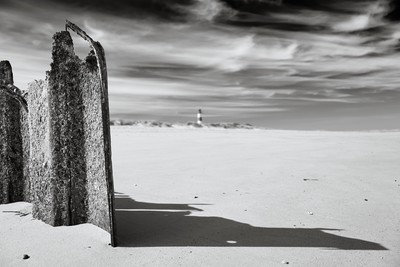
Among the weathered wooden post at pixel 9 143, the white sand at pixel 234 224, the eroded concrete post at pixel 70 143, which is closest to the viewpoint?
the white sand at pixel 234 224

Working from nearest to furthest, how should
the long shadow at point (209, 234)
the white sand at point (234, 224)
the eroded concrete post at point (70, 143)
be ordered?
the white sand at point (234, 224) → the long shadow at point (209, 234) → the eroded concrete post at point (70, 143)

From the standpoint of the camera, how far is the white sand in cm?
247

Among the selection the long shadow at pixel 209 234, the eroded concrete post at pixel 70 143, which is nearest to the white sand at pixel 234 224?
the long shadow at pixel 209 234

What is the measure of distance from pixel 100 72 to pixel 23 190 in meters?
2.40

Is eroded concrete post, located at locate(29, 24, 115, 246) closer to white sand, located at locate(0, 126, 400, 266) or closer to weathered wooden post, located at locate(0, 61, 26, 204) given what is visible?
white sand, located at locate(0, 126, 400, 266)

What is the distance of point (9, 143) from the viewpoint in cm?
400

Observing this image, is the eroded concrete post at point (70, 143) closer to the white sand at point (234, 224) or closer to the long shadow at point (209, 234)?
the white sand at point (234, 224)

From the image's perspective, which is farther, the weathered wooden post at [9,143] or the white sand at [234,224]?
the weathered wooden post at [9,143]

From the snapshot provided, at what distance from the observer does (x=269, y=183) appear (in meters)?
5.05

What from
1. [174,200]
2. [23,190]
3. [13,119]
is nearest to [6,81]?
[13,119]

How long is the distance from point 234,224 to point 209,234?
1.19 feet

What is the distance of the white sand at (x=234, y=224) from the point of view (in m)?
2.47

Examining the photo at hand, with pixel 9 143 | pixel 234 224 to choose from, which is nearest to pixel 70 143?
pixel 9 143

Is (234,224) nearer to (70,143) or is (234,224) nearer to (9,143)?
(70,143)
